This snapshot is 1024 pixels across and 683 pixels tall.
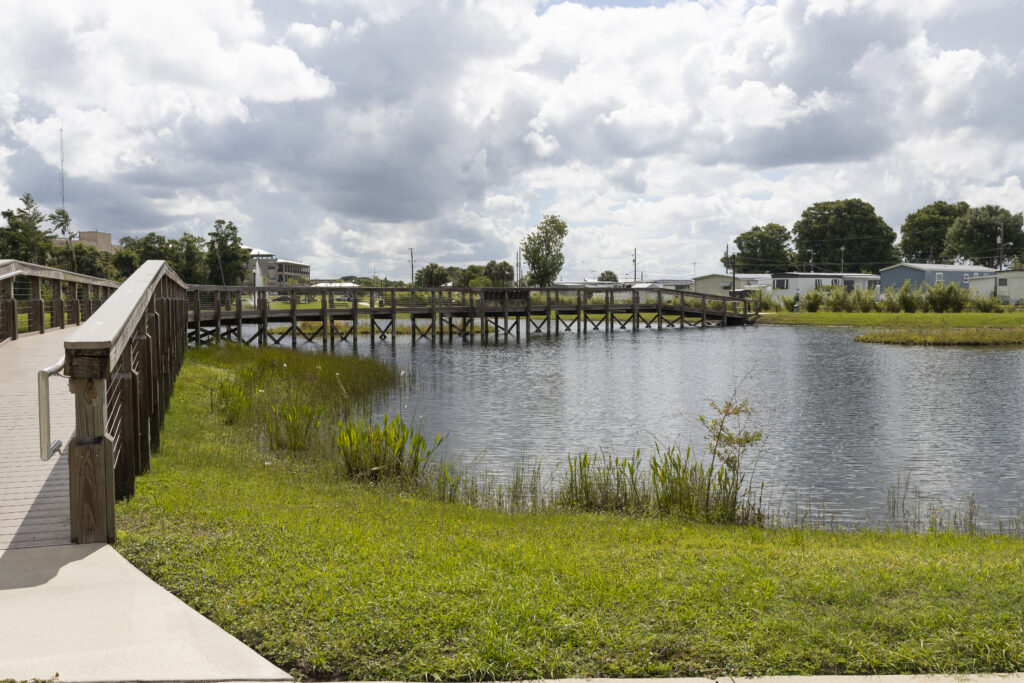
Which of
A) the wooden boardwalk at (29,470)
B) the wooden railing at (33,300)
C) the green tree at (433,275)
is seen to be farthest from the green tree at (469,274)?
the wooden boardwalk at (29,470)

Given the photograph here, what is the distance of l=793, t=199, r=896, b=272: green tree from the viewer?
122m

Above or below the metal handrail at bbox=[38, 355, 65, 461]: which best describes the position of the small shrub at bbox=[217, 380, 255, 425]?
below

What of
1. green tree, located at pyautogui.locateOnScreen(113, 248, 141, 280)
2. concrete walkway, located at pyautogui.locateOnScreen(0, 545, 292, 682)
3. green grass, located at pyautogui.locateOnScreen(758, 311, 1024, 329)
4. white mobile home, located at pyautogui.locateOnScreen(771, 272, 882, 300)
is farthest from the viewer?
white mobile home, located at pyautogui.locateOnScreen(771, 272, 882, 300)

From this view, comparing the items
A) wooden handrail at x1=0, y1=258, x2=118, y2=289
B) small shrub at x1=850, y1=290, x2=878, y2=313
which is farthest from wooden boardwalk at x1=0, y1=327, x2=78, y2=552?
small shrub at x1=850, y1=290, x2=878, y2=313

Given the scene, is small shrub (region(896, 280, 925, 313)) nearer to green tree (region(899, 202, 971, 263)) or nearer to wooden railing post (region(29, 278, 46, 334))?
wooden railing post (region(29, 278, 46, 334))

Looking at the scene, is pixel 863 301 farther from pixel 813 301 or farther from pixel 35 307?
pixel 35 307

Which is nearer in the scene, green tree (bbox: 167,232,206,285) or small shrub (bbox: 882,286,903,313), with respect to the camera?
small shrub (bbox: 882,286,903,313)

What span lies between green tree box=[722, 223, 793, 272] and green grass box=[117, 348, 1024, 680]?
5302 inches

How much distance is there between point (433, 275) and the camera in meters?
109

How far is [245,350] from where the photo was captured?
26.0m

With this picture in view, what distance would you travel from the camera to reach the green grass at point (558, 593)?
4.00 m

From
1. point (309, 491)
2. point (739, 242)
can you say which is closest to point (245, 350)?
point (309, 491)

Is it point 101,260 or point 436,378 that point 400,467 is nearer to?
point 436,378

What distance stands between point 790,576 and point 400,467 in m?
6.48
